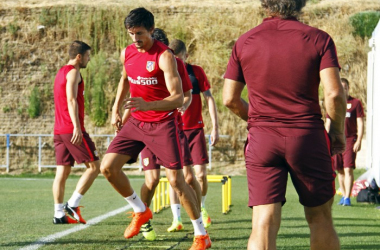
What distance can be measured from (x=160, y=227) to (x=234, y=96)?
481cm

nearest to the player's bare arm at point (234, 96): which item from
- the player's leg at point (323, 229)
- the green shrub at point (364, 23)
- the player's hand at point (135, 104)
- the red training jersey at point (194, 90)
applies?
the player's leg at point (323, 229)

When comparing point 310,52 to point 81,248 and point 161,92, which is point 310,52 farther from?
point 81,248

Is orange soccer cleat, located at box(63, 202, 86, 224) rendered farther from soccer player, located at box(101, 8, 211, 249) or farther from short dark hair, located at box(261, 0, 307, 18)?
short dark hair, located at box(261, 0, 307, 18)

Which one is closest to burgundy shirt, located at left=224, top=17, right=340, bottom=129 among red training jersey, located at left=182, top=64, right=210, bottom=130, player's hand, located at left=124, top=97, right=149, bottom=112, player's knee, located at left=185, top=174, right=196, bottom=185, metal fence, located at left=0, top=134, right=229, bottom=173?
player's hand, located at left=124, top=97, right=149, bottom=112

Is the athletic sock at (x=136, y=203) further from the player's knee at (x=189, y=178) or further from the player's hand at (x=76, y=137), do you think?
the player's hand at (x=76, y=137)

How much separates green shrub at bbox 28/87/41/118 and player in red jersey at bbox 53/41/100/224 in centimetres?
2167

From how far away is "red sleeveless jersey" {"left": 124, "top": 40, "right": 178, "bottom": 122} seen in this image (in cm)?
727

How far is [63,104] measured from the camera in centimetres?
1011

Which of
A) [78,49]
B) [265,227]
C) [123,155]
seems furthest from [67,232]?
[265,227]

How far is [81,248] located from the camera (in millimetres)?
7309

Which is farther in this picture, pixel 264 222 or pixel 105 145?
pixel 105 145

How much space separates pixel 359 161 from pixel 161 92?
22.0 metres

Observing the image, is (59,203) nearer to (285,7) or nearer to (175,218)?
(175,218)

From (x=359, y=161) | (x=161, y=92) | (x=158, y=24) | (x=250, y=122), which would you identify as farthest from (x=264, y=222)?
(x=158, y=24)
